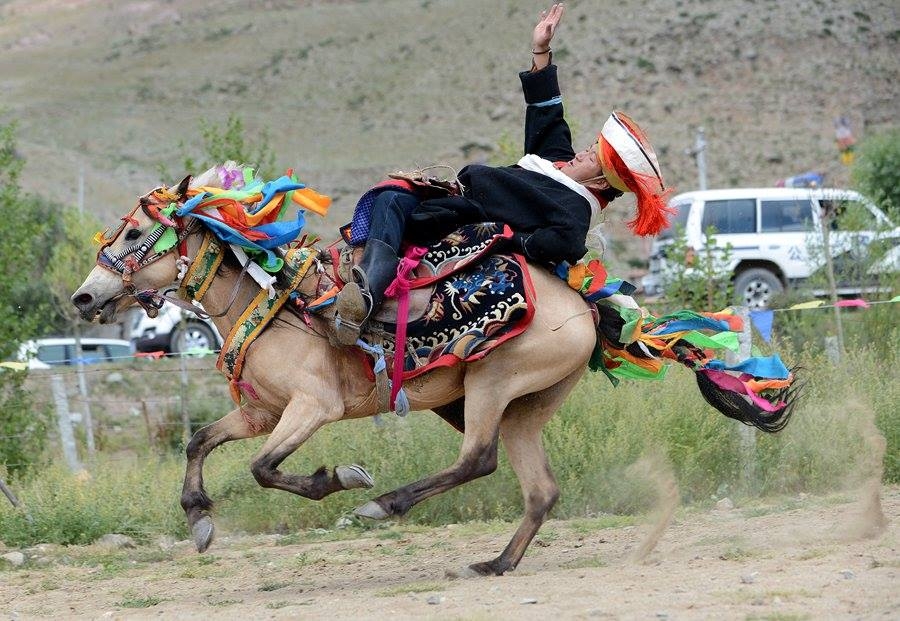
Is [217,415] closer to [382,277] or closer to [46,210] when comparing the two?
[382,277]

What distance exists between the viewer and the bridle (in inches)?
252

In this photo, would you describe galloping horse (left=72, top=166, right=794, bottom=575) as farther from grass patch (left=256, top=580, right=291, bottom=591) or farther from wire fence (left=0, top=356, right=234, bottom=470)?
wire fence (left=0, top=356, right=234, bottom=470)

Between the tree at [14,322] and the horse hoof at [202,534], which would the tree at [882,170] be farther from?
the horse hoof at [202,534]

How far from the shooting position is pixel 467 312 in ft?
20.9

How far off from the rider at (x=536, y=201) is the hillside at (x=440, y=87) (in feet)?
103

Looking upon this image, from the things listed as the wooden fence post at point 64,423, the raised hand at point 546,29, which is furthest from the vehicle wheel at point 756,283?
the raised hand at point 546,29

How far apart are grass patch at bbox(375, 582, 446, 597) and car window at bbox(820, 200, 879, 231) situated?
9.54 metres

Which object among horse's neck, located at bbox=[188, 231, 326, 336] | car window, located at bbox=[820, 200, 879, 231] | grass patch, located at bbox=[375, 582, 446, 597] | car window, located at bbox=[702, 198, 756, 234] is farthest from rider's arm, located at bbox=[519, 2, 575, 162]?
car window, located at bbox=[702, 198, 756, 234]

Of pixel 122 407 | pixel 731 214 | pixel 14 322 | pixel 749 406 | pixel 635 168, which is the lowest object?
pixel 122 407

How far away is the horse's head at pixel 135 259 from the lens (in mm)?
6371

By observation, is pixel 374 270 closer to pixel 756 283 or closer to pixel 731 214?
pixel 756 283

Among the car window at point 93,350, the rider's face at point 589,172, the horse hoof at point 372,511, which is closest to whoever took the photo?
the horse hoof at point 372,511

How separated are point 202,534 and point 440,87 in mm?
48553

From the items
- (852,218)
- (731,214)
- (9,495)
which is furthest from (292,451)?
(731,214)
